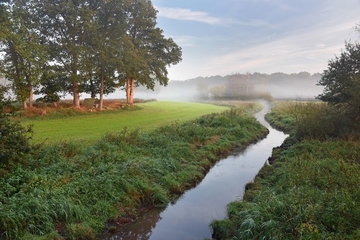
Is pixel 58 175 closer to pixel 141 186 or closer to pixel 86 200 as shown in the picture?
pixel 86 200

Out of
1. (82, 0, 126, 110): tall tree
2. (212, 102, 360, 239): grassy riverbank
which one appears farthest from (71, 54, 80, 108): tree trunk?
(212, 102, 360, 239): grassy riverbank

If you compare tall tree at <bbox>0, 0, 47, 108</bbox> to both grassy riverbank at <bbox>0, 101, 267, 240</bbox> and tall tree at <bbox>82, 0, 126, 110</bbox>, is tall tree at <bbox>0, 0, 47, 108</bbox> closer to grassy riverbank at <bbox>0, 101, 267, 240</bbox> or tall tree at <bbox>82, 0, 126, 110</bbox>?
tall tree at <bbox>82, 0, 126, 110</bbox>

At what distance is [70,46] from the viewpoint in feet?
88.7

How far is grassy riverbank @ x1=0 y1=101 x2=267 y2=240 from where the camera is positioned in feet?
23.6

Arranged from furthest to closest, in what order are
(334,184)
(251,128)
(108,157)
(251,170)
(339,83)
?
(251,128) → (339,83) → (251,170) → (108,157) → (334,184)

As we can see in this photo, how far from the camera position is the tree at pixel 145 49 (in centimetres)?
3212

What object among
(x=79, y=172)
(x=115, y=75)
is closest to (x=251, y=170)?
(x=79, y=172)

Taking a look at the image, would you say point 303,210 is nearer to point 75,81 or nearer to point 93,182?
point 93,182

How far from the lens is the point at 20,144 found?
991cm

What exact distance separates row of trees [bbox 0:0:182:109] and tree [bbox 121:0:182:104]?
0.12 meters

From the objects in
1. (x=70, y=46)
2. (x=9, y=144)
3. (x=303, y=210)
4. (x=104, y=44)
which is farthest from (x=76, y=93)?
(x=303, y=210)

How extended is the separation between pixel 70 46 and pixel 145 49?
10.8 metres

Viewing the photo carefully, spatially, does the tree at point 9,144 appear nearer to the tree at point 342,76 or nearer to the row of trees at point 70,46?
the row of trees at point 70,46

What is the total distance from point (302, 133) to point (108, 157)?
12239mm
